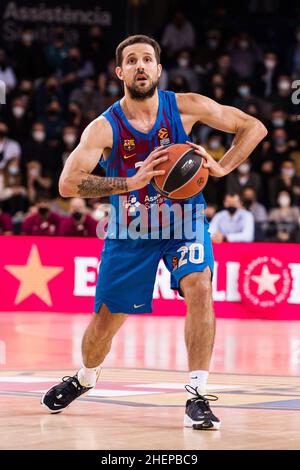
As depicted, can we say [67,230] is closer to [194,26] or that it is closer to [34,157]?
[34,157]

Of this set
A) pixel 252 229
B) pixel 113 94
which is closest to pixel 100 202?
pixel 252 229

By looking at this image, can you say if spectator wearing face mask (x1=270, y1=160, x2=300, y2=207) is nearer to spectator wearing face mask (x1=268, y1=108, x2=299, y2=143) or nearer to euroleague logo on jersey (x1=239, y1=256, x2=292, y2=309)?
spectator wearing face mask (x1=268, y1=108, x2=299, y2=143)

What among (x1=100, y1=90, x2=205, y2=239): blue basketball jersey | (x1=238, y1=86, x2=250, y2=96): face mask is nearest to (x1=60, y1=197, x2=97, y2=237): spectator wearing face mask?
(x1=238, y1=86, x2=250, y2=96): face mask

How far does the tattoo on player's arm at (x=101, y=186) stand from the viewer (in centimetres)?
719

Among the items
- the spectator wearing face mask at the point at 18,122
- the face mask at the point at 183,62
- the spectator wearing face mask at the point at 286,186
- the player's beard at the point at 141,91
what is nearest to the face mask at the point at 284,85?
the face mask at the point at 183,62

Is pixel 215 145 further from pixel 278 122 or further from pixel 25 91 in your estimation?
pixel 25 91

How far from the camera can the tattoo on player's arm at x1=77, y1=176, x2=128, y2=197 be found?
23.6 feet

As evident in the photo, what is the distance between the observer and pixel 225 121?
25.1 feet

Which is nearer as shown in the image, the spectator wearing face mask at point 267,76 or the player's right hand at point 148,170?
the player's right hand at point 148,170

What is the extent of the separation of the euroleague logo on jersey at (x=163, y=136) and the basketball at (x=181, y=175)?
293 mm

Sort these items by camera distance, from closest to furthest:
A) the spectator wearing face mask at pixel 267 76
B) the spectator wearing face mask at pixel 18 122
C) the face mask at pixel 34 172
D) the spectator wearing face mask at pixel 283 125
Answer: the face mask at pixel 34 172 < the spectator wearing face mask at pixel 18 122 < the spectator wearing face mask at pixel 283 125 < the spectator wearing face mask at pixel 267 76

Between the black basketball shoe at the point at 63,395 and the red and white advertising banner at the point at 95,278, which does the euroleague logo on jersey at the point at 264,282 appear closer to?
the red and white advertising banner at the point at 95,278

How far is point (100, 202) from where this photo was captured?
18.8 metres

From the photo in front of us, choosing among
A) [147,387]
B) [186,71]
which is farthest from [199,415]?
[186,71]
